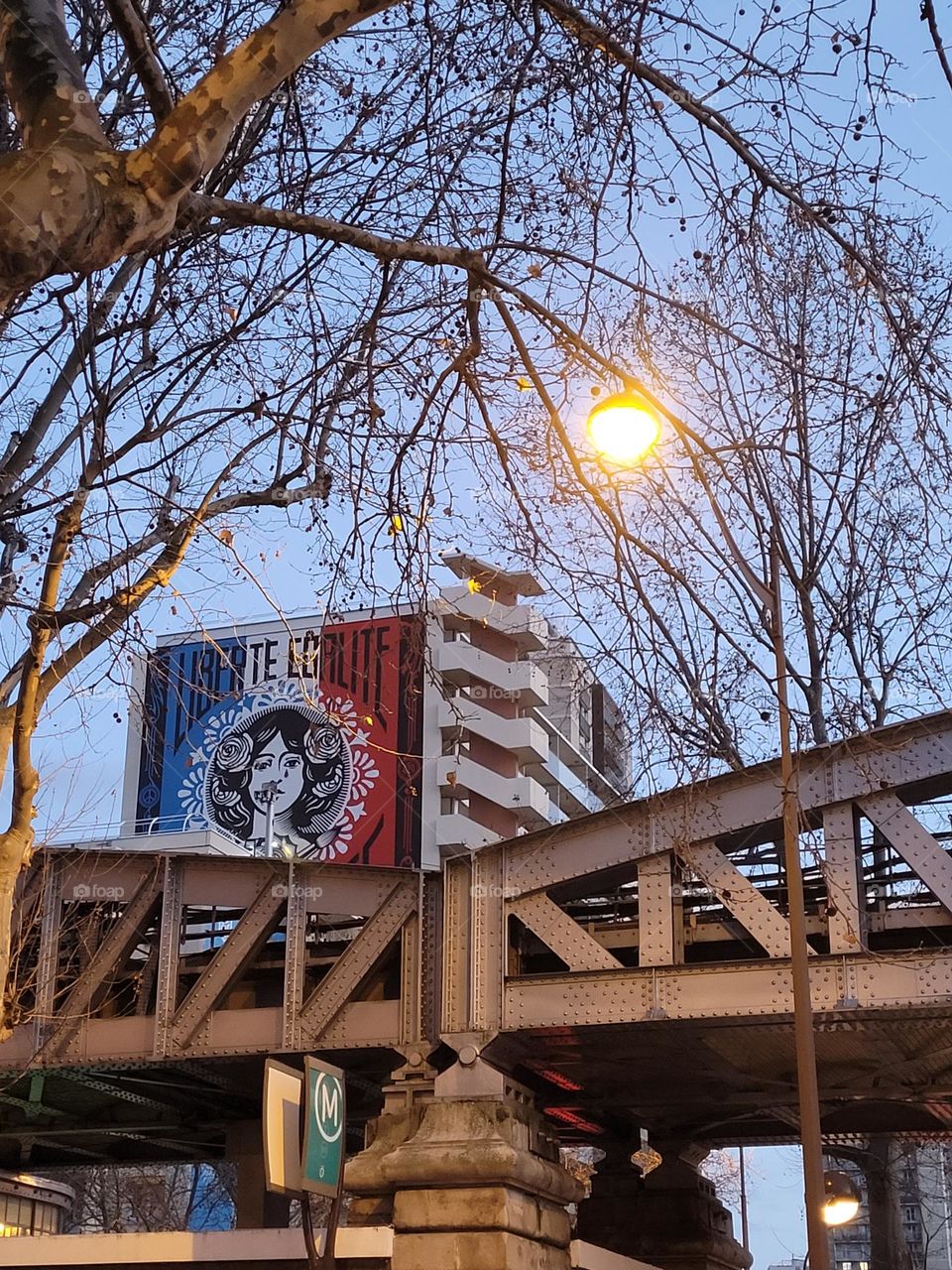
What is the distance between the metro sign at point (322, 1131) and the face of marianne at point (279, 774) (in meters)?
63.4

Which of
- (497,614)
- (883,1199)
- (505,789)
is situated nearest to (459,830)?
(505,789)

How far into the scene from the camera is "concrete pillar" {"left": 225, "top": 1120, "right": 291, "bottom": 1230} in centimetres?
2067

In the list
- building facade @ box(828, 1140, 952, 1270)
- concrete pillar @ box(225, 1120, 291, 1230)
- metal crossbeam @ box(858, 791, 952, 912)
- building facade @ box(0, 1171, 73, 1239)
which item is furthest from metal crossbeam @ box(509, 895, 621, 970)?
building facade @ box(0, 1171, 73, 1239)

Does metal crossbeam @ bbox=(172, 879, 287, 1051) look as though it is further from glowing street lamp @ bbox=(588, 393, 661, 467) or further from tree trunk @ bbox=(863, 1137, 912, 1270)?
tree trunk @ bbox=(863, 1137, 912, 1270)

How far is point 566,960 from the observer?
52.5ft

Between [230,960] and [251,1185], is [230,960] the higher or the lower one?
the higher one

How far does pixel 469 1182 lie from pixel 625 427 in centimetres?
960

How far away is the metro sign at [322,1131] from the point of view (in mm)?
10250

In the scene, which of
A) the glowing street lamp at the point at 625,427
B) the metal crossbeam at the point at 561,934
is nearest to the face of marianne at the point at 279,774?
the metal crossbeam at the point at 561,934

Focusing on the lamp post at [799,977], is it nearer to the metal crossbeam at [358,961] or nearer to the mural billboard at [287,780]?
the metal crossbeam at [358,961]

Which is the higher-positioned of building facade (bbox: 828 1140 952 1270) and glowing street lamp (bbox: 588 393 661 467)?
glowing street lamp (bbox: 588 393 661 467)

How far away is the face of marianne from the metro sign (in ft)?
208

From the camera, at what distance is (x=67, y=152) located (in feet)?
19.5

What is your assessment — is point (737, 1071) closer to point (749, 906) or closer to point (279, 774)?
point (749, 906)
